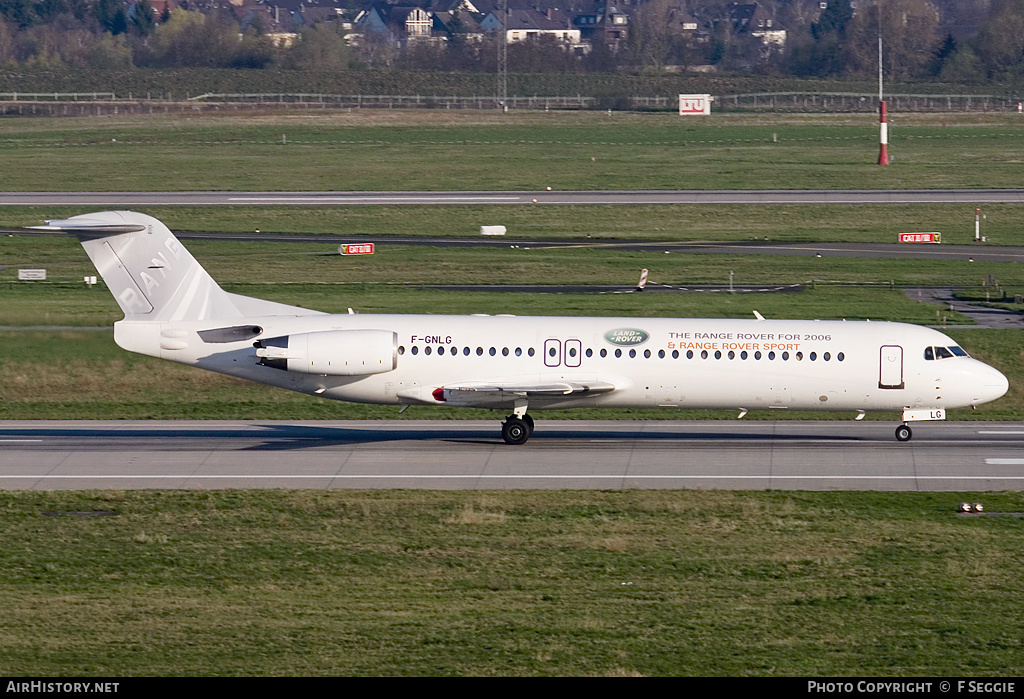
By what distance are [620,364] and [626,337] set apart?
0.78 metres

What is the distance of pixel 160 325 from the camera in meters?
36.9

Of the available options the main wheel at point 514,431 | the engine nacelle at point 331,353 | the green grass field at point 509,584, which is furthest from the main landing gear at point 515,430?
the green grass field at point 509,584

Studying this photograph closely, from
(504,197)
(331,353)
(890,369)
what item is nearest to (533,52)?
(504,197)

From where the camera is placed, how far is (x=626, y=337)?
3738 cm

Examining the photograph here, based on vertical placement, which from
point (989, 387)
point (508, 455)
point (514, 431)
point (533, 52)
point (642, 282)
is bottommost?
point (508, 455)

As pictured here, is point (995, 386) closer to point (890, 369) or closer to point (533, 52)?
point (890, 369)

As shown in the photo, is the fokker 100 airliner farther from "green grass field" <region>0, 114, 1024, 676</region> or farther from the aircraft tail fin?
"green grass field" <region>0, 114, 1024, 676</region>

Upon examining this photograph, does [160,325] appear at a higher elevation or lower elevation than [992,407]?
higher

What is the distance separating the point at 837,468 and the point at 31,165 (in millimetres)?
81800

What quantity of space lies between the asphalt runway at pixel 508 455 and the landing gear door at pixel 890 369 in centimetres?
186

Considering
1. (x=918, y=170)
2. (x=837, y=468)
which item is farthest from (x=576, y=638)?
(x=918, y=170)

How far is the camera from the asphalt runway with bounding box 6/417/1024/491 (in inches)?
1328
